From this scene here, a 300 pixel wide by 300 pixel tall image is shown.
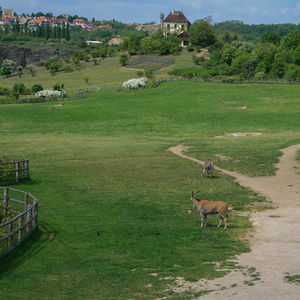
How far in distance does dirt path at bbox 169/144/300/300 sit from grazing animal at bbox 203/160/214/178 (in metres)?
4.94

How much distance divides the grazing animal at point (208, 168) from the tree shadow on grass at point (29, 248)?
53.6ft

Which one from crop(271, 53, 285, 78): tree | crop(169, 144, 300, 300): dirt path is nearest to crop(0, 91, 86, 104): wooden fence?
crop(271, 53, 285, 78): tree

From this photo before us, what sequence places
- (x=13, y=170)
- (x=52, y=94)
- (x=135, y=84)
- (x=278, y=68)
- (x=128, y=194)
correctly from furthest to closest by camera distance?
(x=278, y=68) → (x=135, y=84) → (x=52, y=94) → (x=13, y=170) → (x=128, y=194)

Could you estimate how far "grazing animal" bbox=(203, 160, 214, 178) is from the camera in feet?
124

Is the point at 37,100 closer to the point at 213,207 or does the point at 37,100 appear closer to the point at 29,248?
the point at 213,207

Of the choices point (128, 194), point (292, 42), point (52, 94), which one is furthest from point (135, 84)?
→ point (292, 42)

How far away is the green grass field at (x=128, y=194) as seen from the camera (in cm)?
1864

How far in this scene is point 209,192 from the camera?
109ft

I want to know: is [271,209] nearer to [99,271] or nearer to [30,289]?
[99,271]

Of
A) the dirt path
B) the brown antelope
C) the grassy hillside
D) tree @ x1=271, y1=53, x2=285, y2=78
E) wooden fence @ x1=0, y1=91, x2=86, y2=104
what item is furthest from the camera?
the grassy hillside

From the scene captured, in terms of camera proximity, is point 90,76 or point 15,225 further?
point 90,76

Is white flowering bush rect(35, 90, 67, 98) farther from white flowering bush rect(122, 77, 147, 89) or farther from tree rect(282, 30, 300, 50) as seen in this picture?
tree rect(282, 30, 300, 50)

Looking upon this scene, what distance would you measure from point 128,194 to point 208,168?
811cm

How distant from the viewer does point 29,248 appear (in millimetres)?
21297
